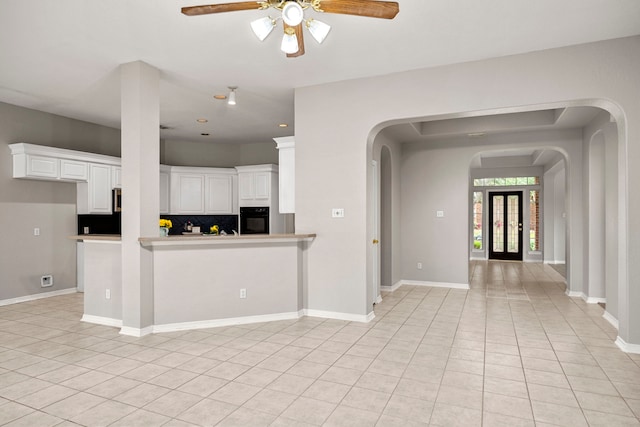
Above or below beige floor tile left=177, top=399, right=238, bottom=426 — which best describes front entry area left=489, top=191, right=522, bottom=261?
above

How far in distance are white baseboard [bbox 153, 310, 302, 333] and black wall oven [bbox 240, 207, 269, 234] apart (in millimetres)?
3285

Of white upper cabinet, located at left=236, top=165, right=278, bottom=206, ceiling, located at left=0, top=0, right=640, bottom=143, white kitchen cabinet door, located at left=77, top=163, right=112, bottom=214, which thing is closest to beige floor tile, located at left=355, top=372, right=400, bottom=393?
ceiling, located at left=0, top=0, right=640, bottom=143

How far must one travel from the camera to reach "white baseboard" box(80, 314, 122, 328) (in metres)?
4.35

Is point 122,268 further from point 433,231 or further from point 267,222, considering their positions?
point 433,231

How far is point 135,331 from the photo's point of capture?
4.00 metres

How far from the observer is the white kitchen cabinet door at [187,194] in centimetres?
775

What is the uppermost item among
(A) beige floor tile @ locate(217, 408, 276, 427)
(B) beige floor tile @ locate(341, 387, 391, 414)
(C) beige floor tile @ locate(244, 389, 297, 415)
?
(A) beige floor tile @ locate(217, 408, 276, 427)

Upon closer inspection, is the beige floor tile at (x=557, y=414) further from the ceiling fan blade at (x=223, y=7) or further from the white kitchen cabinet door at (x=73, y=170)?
the white kitchen cabinet door at (x=73, y=170)

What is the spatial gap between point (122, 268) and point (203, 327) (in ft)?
3.48

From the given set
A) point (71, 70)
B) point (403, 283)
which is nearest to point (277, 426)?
point (71, 70)

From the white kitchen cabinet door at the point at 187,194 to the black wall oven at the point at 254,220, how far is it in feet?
2.81

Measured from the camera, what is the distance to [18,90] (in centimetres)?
491

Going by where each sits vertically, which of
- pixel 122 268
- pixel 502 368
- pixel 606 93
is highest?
pixel 606 93

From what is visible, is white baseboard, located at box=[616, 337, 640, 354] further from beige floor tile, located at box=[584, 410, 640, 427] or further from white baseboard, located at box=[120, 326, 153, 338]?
white baseboard, located at box=[120, 326, 153, 338]
